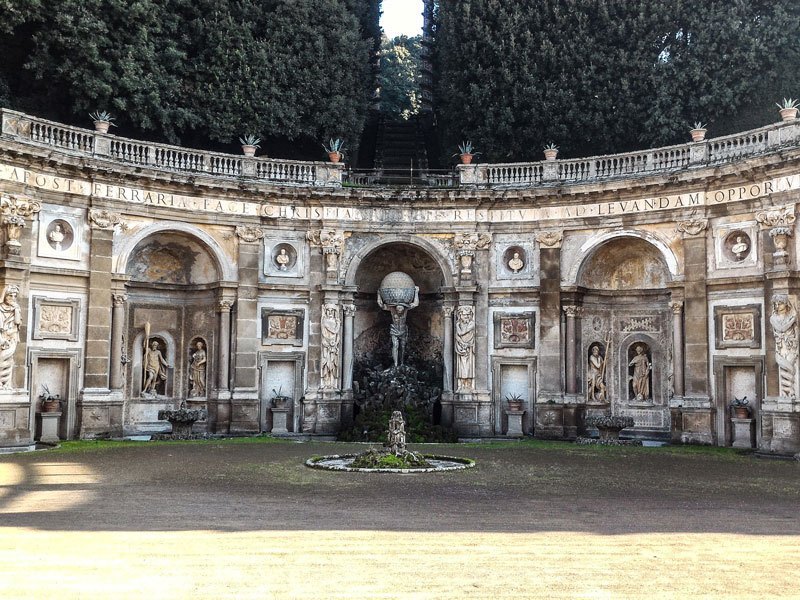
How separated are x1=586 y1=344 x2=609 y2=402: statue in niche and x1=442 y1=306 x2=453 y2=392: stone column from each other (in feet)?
15.9

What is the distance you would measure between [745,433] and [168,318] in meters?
19.6

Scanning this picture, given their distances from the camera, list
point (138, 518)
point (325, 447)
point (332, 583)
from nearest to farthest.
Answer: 1. point (332, 583)
2. point (138, 518)
3. point (325, 447)

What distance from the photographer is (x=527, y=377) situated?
30.2m

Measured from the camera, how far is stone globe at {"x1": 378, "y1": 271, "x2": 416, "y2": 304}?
30797 mm

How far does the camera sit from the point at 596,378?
3002cm

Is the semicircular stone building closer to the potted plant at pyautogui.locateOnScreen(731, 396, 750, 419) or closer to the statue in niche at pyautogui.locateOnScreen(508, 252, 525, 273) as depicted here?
the statue in niche at pyautogui.locateOnScreen(508, 252, 525, 273)

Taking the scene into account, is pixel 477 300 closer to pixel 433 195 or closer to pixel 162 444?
pixel 433 195

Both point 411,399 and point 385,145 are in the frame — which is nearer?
point 411,399

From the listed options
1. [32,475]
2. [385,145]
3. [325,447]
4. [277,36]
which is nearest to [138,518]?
[32,475]

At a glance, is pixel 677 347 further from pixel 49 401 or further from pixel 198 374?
pixel 49 401

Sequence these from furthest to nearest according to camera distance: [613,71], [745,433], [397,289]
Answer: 1. [613,71]
2. [397,289]
3. [745,433]

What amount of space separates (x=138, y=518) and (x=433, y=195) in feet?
65.8

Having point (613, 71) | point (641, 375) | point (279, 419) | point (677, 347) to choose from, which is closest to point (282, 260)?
point (279, 419)

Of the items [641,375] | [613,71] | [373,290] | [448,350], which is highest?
[613,71]
